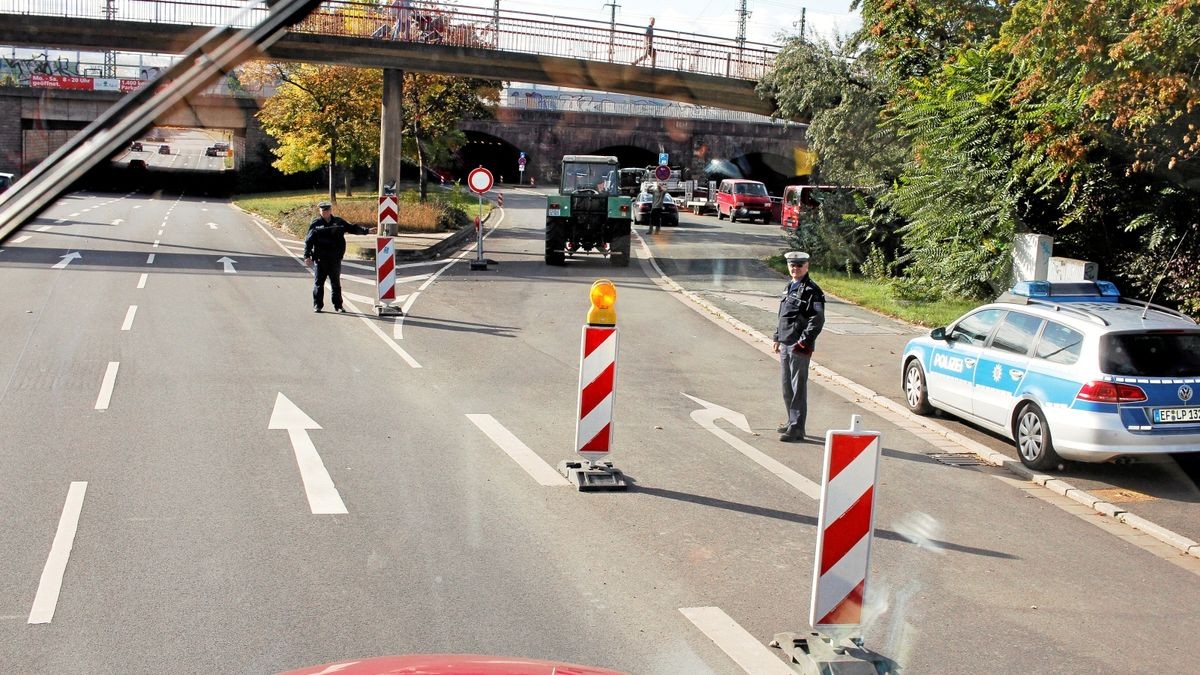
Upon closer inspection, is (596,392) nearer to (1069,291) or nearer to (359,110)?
(1069,291)

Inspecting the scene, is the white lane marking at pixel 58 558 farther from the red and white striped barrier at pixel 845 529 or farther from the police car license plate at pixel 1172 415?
the police car license plate at pixel 1172 415

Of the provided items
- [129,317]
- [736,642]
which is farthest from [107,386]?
[736,642]

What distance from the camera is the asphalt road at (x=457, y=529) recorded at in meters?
6.10

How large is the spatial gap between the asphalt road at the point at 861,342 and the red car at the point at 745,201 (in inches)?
288

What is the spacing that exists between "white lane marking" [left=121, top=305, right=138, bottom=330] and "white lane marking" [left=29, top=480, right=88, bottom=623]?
29.3 ft

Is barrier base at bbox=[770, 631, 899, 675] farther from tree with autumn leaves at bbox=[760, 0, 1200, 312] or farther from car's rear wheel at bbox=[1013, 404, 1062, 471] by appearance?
tree with autumn leaves at bbox=[760, 0, 1200, 312]

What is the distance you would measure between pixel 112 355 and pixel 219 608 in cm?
941

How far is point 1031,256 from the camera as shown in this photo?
19.5m

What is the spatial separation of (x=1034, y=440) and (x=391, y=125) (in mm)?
27375

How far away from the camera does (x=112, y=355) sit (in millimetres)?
14672

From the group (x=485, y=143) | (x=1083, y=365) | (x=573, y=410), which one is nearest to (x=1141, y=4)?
(x=1083, y=365)

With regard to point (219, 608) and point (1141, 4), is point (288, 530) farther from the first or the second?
point (1141, 4)

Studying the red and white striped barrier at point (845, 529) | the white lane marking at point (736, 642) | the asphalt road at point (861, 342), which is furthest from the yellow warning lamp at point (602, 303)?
the asphalt road at point (861, 342)

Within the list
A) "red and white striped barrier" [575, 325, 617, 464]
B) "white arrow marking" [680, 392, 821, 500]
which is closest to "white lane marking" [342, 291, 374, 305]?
"white arrow marking" [680, 392, 821, 500]
